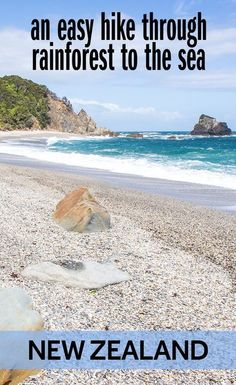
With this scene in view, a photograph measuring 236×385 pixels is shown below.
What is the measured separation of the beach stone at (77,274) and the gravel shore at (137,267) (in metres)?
0.16

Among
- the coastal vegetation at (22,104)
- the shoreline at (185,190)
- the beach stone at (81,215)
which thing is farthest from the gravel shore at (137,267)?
the coastal vegetation at (22,104)

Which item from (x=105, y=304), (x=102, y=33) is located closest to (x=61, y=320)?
(x=105, y=304)

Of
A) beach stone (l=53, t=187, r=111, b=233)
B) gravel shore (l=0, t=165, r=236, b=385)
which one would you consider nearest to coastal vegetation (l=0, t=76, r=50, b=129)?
gravel shore (l=0, t=165, r=236, b=385)

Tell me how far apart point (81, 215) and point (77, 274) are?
13.6ft

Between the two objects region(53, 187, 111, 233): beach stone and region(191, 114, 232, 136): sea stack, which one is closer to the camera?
region(53, 187, 111, 233): beach stone

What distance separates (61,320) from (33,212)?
7.27 metres

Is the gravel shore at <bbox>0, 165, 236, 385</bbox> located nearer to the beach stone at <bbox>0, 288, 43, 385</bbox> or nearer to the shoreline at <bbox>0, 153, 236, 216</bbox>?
the beach stone at <bbox>0, 288, 43, 385</bbox>

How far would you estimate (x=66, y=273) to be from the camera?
8133 mm

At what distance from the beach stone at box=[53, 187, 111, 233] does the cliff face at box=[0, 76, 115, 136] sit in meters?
110

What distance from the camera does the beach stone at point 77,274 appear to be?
314 inches

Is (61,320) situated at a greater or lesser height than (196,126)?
lesser

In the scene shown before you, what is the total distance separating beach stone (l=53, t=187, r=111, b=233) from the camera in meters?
12.0

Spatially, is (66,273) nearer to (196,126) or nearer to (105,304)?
(105,304)

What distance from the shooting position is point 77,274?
8234mm
